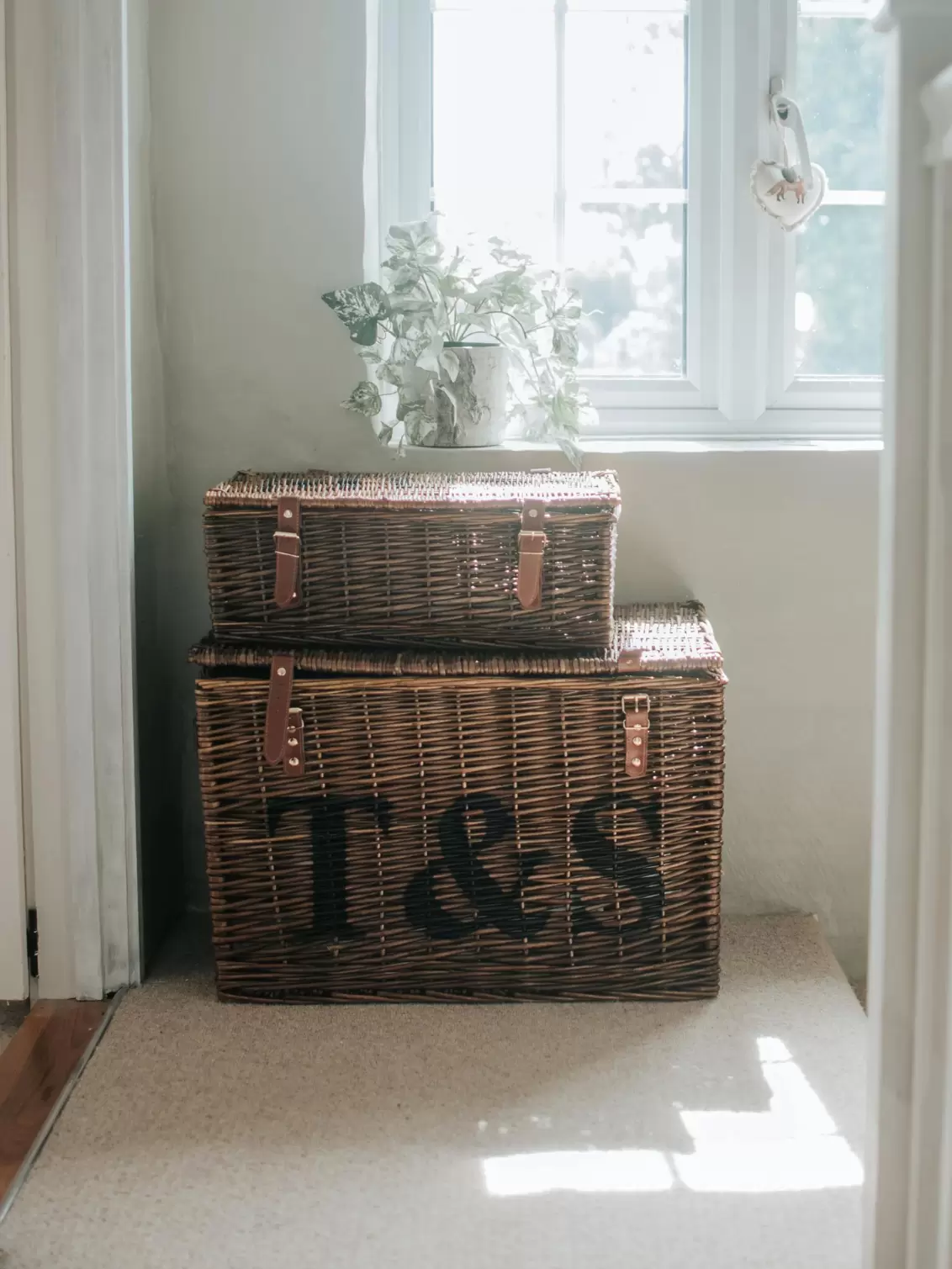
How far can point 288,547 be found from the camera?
1.78 meters

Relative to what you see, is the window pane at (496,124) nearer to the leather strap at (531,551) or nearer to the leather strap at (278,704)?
the leather strap at (531,551)

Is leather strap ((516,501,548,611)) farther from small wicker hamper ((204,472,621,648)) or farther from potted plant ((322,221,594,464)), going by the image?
potted plant ((322,221,594,464))

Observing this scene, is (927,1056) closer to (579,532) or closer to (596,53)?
(579,532)

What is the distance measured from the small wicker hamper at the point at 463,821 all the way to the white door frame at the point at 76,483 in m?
0.16

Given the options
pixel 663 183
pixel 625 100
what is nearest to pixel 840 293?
pixel 663 183

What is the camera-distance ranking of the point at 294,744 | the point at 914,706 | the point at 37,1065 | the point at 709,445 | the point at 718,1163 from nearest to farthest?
the point at 914,706 → the point at 718,1163 → the point at 37,1065 → the point at 294,744 → the point at 709,445

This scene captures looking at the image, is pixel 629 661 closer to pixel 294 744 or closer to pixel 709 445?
pixel 294 744

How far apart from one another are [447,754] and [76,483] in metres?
0.63

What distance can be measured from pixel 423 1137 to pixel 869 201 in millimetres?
1677

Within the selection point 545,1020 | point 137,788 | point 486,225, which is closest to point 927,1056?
point 545,1020

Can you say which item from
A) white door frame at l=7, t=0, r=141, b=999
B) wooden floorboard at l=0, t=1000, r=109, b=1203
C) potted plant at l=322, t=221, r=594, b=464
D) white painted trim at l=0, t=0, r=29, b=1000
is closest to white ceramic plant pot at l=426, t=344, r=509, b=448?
potted plant at l=322, t=221, r=594, b=464

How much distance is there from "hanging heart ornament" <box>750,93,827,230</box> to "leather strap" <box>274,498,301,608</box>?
0.97 metres

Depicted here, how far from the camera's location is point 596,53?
226 cm

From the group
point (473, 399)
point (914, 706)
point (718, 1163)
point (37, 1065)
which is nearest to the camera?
point (914, 706)
